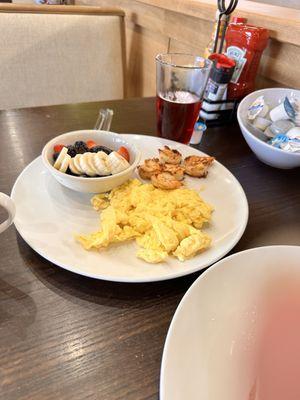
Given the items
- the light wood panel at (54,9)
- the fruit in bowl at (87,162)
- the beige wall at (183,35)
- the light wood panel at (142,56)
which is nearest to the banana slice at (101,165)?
the fruit in bowl at (87,162)

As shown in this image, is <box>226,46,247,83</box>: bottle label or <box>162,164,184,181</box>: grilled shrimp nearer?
<box>162,164,184,181</box>: grilled shrimp

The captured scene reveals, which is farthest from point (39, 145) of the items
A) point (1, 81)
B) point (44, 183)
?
point (1, 81)

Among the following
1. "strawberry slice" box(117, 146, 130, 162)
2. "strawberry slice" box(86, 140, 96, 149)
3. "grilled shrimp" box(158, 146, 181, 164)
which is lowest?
"grilled shrimp" box(158, 146, 181, 164)

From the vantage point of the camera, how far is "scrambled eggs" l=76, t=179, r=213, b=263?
0.47m

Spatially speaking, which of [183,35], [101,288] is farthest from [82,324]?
[183,35]

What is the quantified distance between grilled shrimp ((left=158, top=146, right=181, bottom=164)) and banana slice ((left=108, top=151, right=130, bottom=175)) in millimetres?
123

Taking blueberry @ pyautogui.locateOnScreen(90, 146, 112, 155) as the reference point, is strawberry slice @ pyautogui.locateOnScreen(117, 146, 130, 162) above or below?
A: below

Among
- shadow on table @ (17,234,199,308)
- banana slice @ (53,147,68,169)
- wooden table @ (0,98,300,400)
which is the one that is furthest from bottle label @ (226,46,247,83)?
shadow on table @ (17,234,199,308)

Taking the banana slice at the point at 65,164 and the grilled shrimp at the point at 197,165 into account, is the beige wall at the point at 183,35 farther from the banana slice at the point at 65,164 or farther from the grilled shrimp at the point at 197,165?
the banana slice at the point at 65,164

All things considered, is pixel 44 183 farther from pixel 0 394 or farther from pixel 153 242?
pixel 0 394

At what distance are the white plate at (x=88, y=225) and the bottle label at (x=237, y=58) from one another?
1.13ft

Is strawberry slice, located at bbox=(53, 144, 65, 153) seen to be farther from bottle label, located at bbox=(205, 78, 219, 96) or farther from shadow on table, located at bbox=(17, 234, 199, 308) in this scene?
bottle label, located at bbox=(205, 78, 219, 96)

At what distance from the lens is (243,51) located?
2.88ft

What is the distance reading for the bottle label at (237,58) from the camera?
0.88 m
